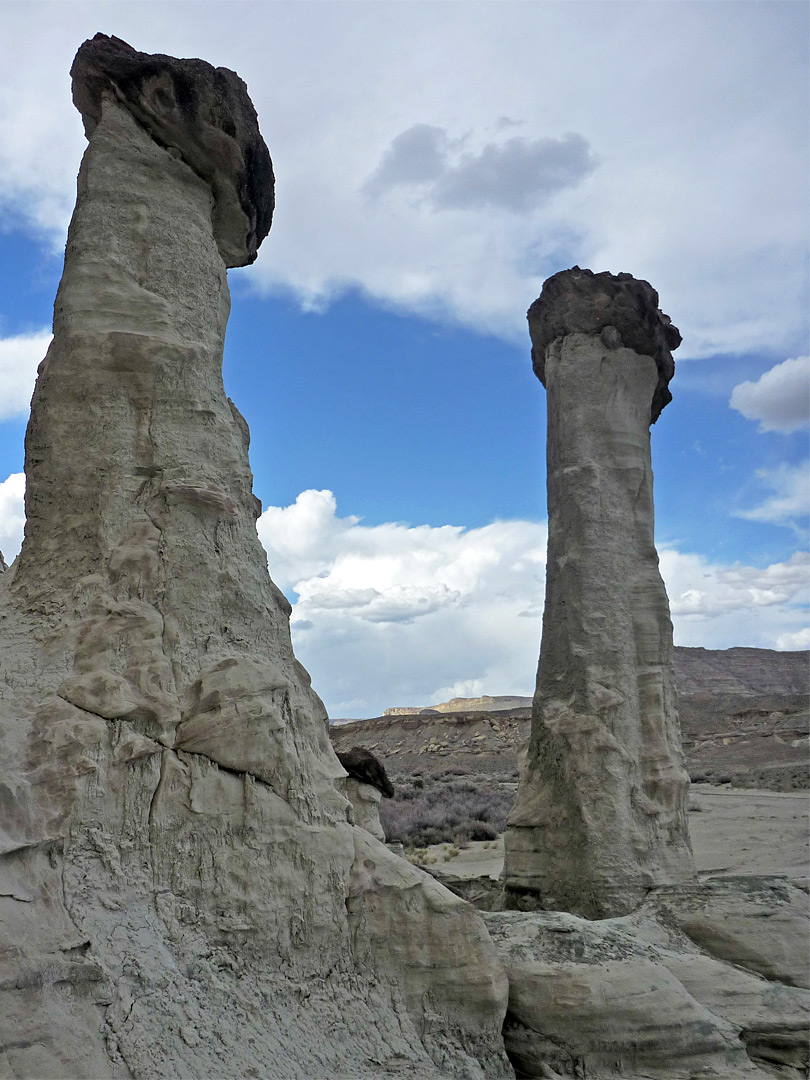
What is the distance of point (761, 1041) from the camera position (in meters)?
4.85

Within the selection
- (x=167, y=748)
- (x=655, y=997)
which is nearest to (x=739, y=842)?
(x=655, y=997)

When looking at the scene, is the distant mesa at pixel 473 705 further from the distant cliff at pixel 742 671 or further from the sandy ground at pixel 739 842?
the sandy ground at pixel 739 842

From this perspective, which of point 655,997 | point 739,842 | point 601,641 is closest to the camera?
point 655,997

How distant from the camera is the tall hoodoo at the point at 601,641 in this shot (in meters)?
6.98

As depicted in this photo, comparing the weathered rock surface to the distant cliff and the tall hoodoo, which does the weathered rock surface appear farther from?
the distant cliff

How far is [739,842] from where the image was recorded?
13016 mm

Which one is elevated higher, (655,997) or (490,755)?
(490,755)

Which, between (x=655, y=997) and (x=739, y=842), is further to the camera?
(x=739, y=842)

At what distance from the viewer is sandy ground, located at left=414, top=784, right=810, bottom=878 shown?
37.0ft

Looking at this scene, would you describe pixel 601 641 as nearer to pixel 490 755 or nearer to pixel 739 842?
pixel 739 842

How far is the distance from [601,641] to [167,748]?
4872mm

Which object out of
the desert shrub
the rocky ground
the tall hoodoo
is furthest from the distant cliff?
the tall hoodoo

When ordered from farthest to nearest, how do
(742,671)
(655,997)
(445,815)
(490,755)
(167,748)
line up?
(742,671) < (490,755) < (445,815) < (655,997) < (167,748)

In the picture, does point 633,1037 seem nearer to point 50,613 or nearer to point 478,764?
point 50,613
